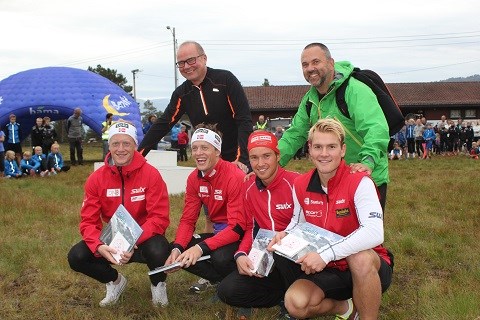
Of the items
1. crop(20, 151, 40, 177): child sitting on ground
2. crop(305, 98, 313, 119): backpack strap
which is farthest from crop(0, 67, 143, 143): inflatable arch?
crop(305, 98, 313, 119): backpack strap

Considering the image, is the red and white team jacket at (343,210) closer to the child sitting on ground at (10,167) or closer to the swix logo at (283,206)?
the swix logo at (283,206)

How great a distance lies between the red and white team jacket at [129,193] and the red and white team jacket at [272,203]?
84cm

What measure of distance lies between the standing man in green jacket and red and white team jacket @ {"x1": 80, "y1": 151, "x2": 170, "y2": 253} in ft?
4.86

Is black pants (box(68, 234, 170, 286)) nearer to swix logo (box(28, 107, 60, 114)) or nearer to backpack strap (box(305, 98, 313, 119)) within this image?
backpack strap (box(305, 98, 313, 119))

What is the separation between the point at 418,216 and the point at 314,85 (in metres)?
4.57

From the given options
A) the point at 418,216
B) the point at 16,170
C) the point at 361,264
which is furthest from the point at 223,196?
the point at 16,170

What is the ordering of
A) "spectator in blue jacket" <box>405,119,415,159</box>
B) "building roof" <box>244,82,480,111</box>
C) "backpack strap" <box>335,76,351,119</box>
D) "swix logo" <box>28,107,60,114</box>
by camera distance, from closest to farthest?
"backpack strap" <box>335,76,351,119</box> < "swix logo" <box>28,107,60,114</box> < "spectator in blue jacket" <box>405,119,415,159</box> < "building roof" <box>244,82,480,111</box>

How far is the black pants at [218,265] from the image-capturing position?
4.53m

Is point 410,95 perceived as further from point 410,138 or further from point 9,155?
point 9,155

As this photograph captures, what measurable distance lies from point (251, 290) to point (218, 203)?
91 cm

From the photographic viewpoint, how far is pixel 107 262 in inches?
190

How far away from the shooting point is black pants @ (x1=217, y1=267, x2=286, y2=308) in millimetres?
4176

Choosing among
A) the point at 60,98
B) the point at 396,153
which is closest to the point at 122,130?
the point at 60,98

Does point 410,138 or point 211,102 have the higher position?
point 211,102
